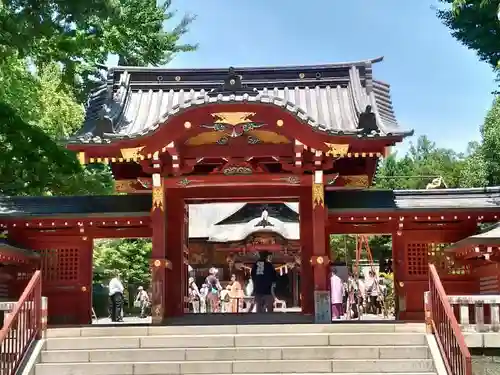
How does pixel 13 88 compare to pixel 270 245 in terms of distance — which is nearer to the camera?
pixel 13 88

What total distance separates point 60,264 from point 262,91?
19.5 feet

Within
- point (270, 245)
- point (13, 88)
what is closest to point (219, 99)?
point (13, 88)

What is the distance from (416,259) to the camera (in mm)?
13672

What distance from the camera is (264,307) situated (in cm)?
1445

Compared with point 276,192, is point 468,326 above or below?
below

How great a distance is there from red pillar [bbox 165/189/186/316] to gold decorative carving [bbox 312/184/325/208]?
2.81 meters

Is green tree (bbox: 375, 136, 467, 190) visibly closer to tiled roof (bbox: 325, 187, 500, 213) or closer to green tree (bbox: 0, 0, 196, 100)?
green tree (bbox: 0, 0, 196, 100)

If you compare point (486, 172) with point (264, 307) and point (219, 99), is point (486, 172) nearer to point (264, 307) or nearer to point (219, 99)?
point (264, 307)

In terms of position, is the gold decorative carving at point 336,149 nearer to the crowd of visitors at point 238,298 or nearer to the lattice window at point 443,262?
the lattice window at point 443,262

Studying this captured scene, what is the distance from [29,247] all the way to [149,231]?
8.27ft

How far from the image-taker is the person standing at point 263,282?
13773mm

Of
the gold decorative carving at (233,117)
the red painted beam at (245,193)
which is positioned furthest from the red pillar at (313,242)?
the gold decorative carving at (233,117)

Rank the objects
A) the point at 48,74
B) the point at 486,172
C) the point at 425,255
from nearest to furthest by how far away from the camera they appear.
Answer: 1. the point at 425,255
2. the point at 48,74
3. the point at 486,172

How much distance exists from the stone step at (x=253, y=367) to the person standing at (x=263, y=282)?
15.2ft
